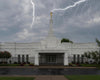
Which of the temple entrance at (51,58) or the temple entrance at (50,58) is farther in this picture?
the temple entrance at (51,58)

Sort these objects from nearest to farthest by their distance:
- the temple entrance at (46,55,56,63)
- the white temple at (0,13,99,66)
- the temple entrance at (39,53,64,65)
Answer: the white temple at (0,13,99,66) → the temple entrance at (46,55,56,63) → the temple entrance at (39,53,64,65)

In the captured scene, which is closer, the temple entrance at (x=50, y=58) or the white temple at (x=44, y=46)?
the white temple at (x=44, y=46)

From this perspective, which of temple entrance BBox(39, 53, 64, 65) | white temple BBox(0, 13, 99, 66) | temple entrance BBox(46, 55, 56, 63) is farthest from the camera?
temple entrance BBox(39, 53, 64, 65)

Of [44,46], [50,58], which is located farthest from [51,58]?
[44,46]

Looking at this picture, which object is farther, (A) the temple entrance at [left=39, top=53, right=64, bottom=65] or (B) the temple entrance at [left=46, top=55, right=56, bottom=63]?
(A) the temple entrance at [left=39, top=53, right=64, bottom=65]

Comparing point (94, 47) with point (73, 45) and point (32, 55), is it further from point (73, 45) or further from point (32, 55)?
point (32, 55)

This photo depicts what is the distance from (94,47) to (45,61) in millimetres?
17960

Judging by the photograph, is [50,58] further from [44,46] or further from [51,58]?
[44,46]

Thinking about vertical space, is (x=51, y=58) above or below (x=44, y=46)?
below

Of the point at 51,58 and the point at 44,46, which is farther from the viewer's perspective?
the point at 51,58

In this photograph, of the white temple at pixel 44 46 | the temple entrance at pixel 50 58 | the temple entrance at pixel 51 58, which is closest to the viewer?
the white temple at pixel 44 46

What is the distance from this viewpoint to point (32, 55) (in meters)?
42.6

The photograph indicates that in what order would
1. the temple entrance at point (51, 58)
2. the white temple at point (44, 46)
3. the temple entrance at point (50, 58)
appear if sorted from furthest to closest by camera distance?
the temple entrance at point (51, 58) < the temple entrance at point (50, 58) < the white temple at point (44, 46)

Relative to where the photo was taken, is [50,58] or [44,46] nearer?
A: [44,46]
